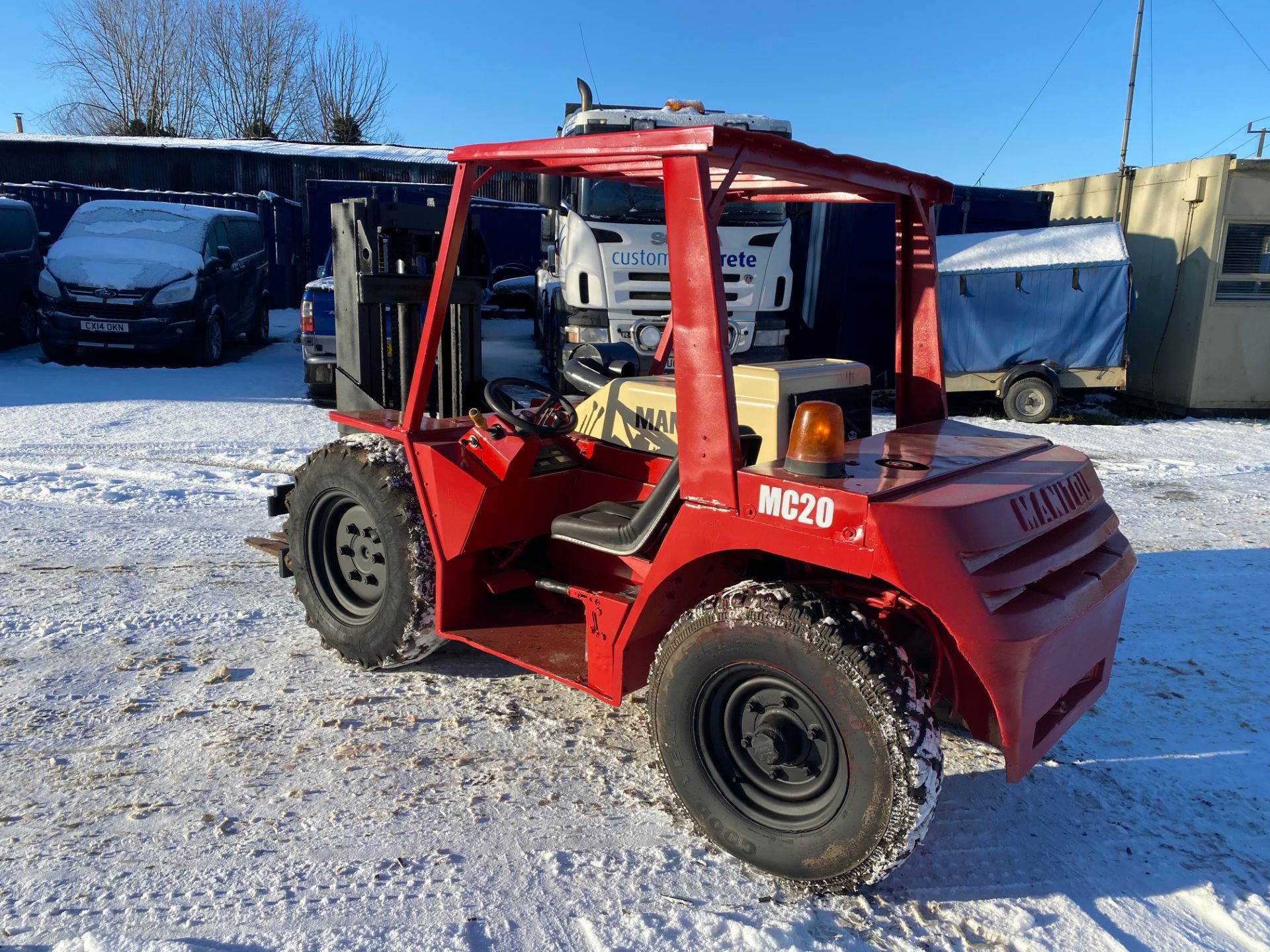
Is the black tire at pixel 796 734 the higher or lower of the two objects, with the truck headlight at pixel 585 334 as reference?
lower

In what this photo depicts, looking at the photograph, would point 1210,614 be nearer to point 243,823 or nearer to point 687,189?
point 687,189

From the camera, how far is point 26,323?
1326cm

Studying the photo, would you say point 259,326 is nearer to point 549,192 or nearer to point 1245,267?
point 549,192

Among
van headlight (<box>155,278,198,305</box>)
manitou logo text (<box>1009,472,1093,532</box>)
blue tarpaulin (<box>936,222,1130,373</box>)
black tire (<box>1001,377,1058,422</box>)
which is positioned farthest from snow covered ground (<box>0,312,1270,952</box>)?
van headlight (<box>155,278,198,305</box>)

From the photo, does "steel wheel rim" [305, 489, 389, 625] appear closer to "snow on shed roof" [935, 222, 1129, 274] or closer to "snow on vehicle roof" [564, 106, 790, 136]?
"snow on vehicle roof" [564, 106, 790, 136]

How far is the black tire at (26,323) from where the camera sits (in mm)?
13070

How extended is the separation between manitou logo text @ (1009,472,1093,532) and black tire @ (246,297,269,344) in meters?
13.4

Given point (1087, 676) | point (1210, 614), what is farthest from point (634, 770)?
point (1210, 614)

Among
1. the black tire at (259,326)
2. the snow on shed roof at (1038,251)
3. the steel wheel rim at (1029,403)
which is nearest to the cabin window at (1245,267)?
the snow on shed roof at (1038,251)

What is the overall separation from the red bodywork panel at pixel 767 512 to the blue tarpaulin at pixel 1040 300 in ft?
26.4

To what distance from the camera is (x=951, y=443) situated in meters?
3.22

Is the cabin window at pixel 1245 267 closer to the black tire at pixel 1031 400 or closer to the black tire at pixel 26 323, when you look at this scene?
the black tire at pixel 1031 400

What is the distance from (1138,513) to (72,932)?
22.9 ft

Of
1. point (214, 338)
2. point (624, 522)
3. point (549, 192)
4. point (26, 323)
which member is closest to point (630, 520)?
point (624, 522)
